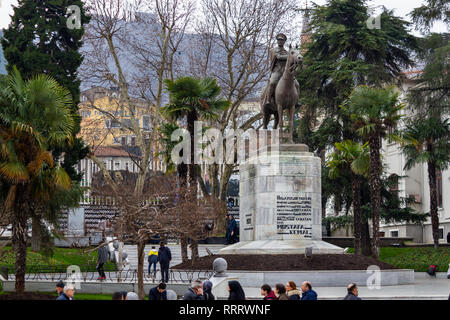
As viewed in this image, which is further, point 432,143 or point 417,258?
point 432,143

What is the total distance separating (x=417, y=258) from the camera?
35000 mm

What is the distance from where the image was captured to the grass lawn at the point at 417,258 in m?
31.9

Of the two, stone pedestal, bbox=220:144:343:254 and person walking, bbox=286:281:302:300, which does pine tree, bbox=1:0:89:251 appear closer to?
stone pedestal, bbox=220:144:343:254

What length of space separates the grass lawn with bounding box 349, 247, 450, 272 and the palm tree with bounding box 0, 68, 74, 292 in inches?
664

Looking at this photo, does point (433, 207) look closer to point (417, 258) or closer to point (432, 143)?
point (432, 143)

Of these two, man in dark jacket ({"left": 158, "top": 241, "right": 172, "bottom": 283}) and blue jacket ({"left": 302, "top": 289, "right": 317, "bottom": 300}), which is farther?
man in dark jacket ({"left": 158, "top": 241, "right": 172, "bottom": 283})

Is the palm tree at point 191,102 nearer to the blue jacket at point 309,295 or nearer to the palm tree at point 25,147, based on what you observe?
the palm tree at point 25,147

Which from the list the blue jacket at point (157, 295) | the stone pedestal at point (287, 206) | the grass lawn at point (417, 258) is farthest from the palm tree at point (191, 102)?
the blue jacket at point (157, 295)

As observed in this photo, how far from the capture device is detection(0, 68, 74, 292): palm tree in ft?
65.3

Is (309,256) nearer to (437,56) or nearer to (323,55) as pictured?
(437,56)

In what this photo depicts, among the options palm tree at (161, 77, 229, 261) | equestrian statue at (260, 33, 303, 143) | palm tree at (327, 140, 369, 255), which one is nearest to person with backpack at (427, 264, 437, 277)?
palm tree at (327, 140, 369, 255)

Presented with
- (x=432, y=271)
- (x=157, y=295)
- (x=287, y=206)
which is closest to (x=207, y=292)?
(x=157, y=295)

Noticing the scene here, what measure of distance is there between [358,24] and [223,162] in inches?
497

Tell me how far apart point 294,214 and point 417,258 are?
12.3 m
